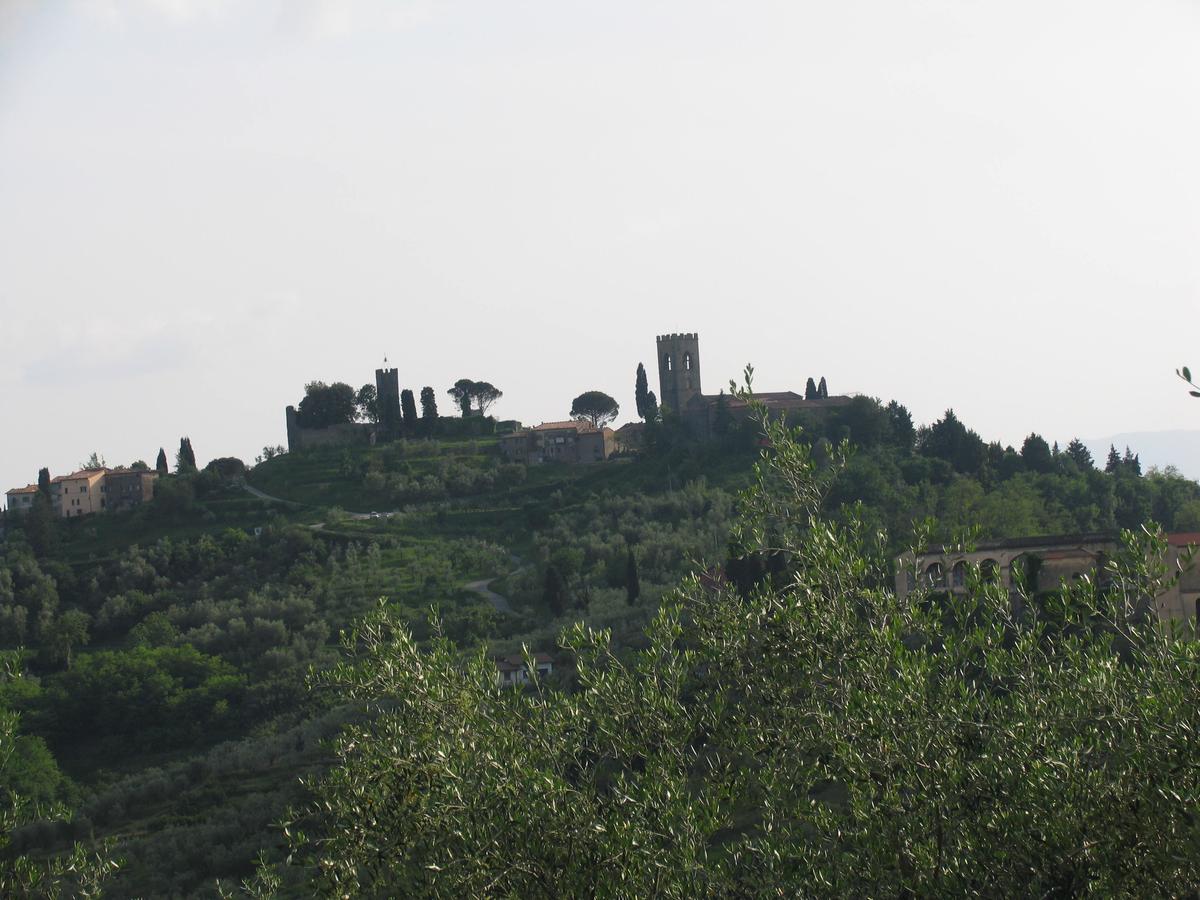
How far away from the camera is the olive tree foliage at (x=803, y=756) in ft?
30.2

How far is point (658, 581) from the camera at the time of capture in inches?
2217

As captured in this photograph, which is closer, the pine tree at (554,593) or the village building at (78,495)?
the pine tree at (554,593)

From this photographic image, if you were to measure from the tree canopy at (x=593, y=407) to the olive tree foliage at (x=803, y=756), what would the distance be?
81573 mm

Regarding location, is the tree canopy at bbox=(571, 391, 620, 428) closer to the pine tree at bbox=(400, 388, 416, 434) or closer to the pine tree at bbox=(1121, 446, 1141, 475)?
the pine tree at bbox=(400, 388, 416, 434)

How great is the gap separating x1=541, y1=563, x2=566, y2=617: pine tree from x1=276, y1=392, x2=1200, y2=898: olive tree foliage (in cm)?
4292

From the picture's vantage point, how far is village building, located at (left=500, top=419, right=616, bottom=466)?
84.1 meters

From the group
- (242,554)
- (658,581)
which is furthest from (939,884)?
(242,554)

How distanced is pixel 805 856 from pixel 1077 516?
49.4m

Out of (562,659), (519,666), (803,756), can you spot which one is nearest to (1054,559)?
(562,659)

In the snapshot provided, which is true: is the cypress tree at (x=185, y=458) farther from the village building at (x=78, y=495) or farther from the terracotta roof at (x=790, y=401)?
the terracotta roof at (x=790, y=401)

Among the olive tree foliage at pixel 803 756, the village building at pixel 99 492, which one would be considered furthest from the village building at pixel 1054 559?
the village building at pixel 99 492

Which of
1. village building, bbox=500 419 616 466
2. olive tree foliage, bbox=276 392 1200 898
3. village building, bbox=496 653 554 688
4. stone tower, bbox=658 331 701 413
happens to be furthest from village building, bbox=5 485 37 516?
olive tree foliage, bbox=276 392 1200 898

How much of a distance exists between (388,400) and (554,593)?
37807mm

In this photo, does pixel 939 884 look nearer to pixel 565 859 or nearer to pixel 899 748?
pixel 899 748
